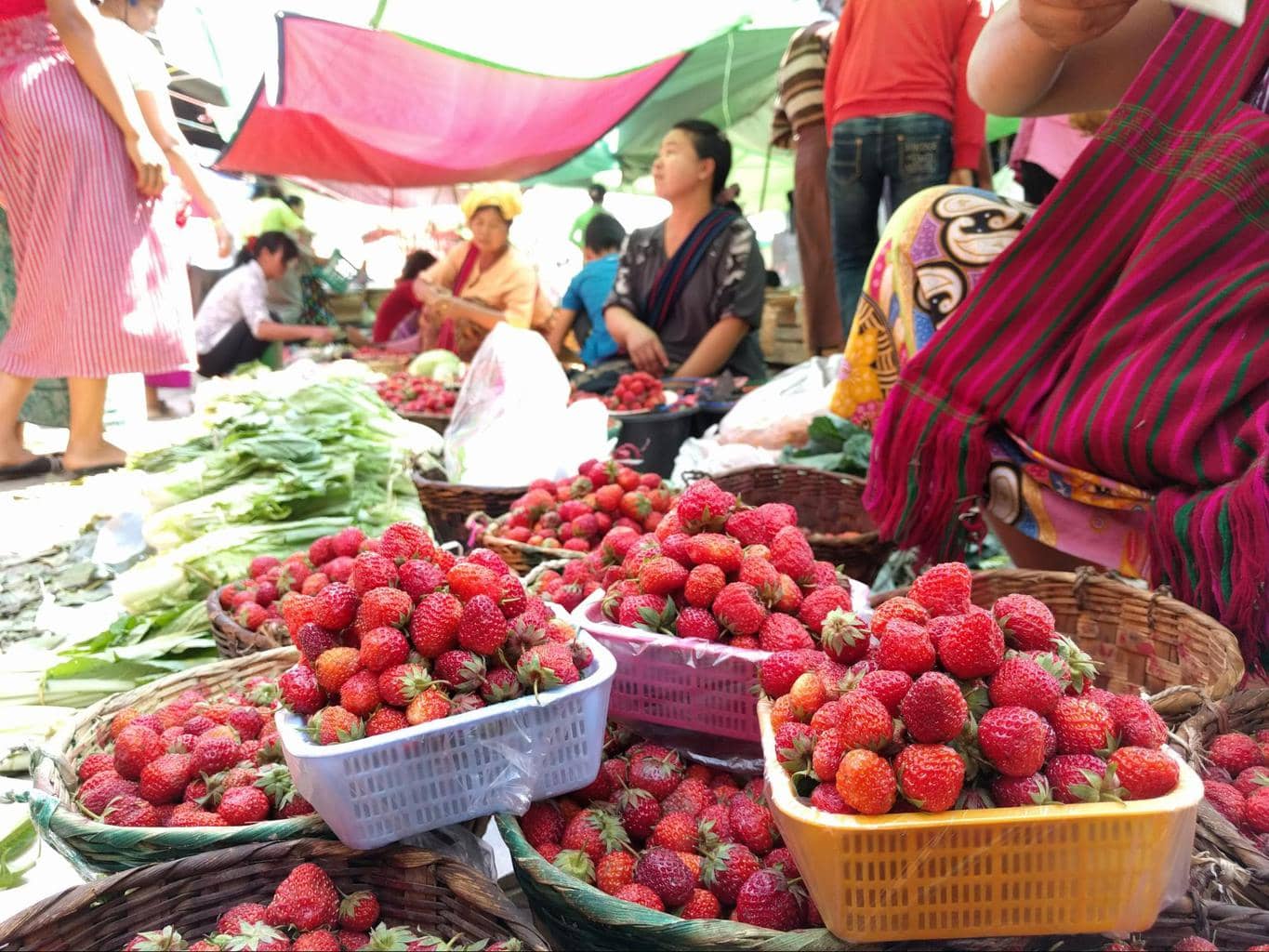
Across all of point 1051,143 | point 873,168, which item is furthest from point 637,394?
point 1051,143

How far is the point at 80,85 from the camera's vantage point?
3.46 meters

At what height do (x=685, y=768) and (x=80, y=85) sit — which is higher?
(x=80, y=85)

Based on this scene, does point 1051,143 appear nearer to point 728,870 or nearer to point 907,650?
point 907,650

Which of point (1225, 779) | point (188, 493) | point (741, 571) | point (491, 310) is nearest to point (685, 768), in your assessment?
point (741, 571)

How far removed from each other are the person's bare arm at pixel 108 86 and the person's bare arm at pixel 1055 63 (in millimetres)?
3161

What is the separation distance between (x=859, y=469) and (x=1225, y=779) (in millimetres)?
1833

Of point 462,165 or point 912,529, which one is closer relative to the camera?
point 912,529

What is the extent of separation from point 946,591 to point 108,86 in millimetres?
3778

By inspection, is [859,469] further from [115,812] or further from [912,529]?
[115,812]

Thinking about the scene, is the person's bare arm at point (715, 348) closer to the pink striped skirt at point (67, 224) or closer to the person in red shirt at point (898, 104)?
the person in red shirt at point (898, 104)

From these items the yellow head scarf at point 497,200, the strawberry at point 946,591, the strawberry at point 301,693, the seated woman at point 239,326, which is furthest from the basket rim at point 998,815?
the seated woman at point 239,326

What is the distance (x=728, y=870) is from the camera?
3.55 ft

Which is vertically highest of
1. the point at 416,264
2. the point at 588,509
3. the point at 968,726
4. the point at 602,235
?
the point at 602,235

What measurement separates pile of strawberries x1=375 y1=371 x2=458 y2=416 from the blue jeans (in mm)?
2071
